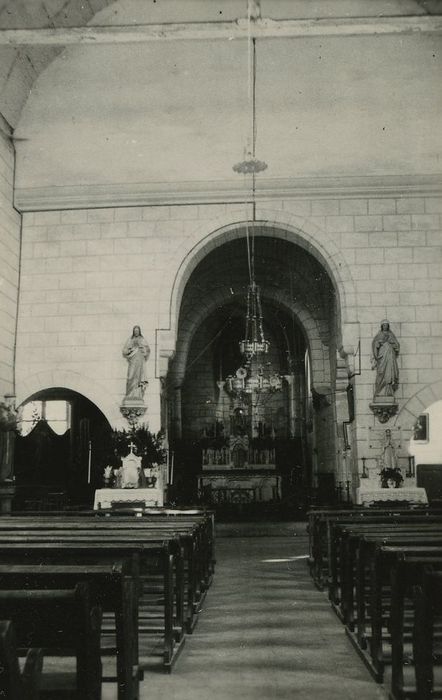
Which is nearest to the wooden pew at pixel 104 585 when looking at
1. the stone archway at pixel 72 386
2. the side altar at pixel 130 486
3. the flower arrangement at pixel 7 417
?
the side altar at pixel 130 486

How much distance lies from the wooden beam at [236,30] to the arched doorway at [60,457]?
637cm

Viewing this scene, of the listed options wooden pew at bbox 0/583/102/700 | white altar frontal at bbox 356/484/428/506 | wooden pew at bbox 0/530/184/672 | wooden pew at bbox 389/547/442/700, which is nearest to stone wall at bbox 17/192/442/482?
white altar frontal at bbox 356/484/428/506

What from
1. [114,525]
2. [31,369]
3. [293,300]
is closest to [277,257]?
[293,300]

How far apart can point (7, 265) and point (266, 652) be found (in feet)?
34.8

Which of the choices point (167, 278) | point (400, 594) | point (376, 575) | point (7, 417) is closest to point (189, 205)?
point (167, 278)

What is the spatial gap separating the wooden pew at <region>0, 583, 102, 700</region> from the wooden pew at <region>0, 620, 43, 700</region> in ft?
1.74

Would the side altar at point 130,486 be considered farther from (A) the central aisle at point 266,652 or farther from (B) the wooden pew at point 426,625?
(B) the wooden pew at point 426,625

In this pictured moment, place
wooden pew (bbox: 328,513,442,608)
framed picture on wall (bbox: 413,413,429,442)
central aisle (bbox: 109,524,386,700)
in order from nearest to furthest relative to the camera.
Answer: central aisle (bbox: 109,524,386,700), wooden pew (bbox: 328,513,442,608), framed picture on wall (bbox: 413,413,429,442)

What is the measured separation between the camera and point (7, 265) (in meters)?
13.6

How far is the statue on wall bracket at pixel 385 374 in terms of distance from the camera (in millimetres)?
13180

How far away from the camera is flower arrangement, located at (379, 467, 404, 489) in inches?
481

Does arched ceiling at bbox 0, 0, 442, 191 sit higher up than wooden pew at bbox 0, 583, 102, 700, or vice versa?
arched ceiling at bbox 0, 0, 442, 191

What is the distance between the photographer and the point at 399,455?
13.1 meters

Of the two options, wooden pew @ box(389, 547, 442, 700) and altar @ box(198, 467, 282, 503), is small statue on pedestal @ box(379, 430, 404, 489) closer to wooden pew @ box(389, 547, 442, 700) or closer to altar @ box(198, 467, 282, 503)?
altar @ box(198, 467, 282, 503)
